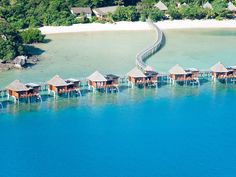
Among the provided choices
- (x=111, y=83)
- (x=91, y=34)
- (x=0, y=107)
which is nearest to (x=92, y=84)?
(x=111, y=83)

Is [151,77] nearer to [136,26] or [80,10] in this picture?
[136,26]

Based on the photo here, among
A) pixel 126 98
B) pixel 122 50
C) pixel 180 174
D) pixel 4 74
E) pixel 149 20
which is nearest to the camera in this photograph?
pixel 180 174

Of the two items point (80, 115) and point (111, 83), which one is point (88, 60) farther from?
point (80, 115)

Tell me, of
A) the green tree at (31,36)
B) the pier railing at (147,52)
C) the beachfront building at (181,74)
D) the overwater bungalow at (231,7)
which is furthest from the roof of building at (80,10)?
the beachfront building at (181,74)

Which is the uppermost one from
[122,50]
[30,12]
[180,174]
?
[30,12]

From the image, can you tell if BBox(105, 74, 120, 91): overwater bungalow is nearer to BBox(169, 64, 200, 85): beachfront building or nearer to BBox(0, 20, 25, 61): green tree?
BBox(169, 64, 200, 85): beachfront building

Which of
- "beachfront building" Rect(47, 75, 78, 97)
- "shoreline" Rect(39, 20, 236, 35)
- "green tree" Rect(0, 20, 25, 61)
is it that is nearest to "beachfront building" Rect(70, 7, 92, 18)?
"shoreline" Rect(39, 20, 236, 35)

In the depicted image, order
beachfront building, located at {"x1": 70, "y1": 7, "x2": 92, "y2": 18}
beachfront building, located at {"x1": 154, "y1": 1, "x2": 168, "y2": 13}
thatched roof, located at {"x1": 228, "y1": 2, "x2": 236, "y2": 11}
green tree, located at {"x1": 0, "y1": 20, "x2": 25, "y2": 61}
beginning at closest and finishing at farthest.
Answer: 1. green tree, located at {"x1": 0, "y1": 20, "x2": 25, "y2": 61}
2. beachfront building, located at {"x1": 70, "y1": 7, "x2": 92, "y2": 18}
3. beachfront building, located at {"x1": 154, "y1": 1, "x2": 168, "y2": 13}
4. thatched roof, located at {"x1": 228, "y1": 2, "x2": 236, "y2": 11}

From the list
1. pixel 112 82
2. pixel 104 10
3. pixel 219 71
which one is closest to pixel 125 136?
pixel 112 82
